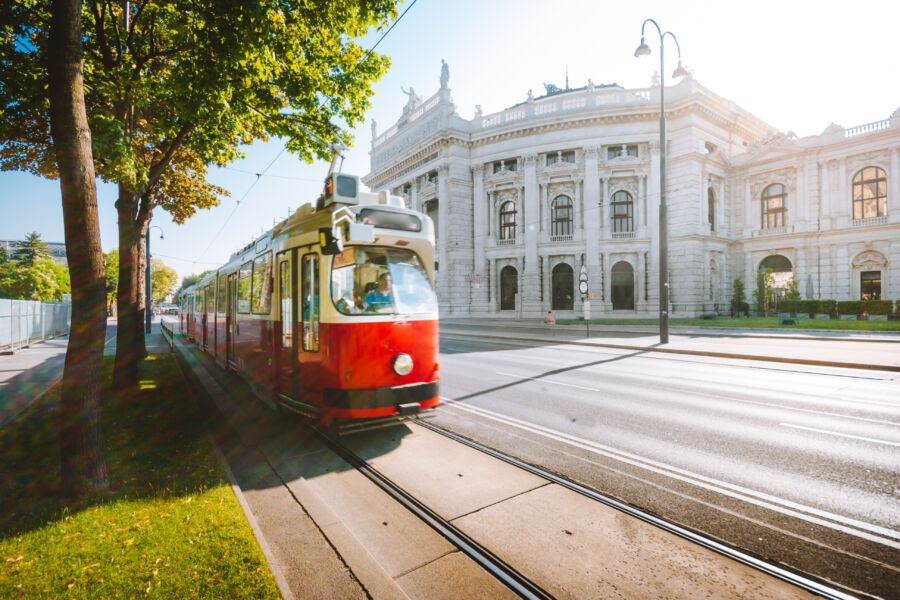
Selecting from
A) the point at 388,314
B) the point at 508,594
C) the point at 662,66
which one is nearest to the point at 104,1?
the point at 388,314

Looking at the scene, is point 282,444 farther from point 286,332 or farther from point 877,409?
point 877,409

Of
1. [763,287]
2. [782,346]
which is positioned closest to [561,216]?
[763,287]

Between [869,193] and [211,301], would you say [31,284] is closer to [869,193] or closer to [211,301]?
[211,301]

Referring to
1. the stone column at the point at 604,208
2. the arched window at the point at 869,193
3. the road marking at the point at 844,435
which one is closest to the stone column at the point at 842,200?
the arched window at the point at 869,193

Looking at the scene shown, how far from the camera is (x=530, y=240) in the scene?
36.6 metres

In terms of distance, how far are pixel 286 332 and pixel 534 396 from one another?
5007mm

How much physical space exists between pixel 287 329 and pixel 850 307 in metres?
36.3

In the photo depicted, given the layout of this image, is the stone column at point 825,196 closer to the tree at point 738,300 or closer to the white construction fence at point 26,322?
the tree at point 738,300

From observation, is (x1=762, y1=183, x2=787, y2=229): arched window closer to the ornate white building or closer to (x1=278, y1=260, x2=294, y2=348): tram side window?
the ornate white building

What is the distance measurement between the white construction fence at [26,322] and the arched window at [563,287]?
3170 cm

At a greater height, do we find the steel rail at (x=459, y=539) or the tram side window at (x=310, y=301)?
the tram side window at (x=310, y=301)

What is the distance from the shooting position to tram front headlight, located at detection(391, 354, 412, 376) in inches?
231

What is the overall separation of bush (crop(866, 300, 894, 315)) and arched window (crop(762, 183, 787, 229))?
30.8 ft

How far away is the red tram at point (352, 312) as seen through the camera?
5.62m
